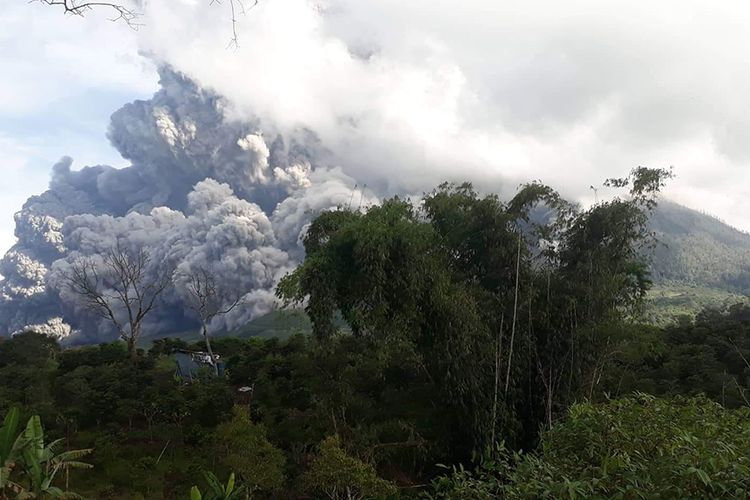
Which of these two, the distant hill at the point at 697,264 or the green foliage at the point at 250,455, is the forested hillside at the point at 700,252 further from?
the green foliage at the point at 250,455

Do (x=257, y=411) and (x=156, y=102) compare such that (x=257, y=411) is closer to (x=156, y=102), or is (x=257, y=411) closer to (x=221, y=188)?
(x=221, y=188)

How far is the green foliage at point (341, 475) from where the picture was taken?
820 centimetres

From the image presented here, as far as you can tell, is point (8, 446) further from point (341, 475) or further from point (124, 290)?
point (124, 290)

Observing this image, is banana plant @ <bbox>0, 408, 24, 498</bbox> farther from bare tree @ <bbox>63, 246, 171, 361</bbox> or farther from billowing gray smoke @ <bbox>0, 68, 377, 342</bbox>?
billowing gray smoke @ <bbox>0, 68, 377, 342</bbox>

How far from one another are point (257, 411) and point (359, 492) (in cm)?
614

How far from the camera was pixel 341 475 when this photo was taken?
8203 mm

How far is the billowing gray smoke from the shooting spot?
258ft

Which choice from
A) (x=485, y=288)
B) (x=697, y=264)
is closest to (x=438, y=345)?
(x=485, y=288)

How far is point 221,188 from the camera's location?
93000 millimetres

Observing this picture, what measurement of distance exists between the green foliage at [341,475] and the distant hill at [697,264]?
204ft

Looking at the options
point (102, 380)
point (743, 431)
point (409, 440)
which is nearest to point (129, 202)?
point (102, 380)

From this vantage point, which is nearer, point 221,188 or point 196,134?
point 221,188

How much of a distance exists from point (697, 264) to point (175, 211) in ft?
418

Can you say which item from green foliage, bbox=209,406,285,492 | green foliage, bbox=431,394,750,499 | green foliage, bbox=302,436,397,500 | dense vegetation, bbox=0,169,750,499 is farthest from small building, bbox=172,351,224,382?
green foliage, bbox=431,394,750,499
